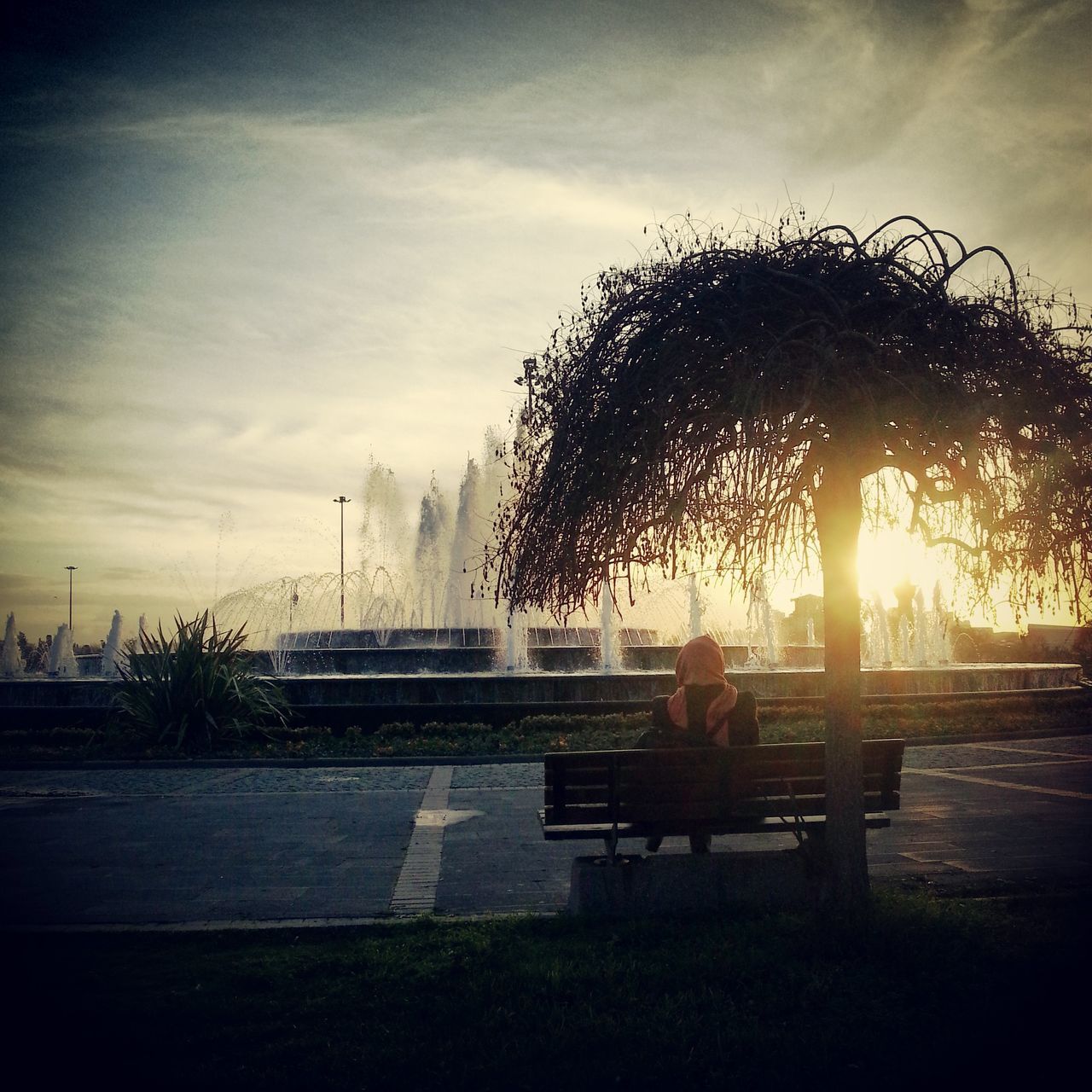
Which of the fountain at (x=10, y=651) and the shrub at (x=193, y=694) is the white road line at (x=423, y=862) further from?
the fountain at (x=10, y=651)

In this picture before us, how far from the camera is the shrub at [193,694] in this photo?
1384cm

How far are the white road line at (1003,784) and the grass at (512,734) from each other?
2150 mm

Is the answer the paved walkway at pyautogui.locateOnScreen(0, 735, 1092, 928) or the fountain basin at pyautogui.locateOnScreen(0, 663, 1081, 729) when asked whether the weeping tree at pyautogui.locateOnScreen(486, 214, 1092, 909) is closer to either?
the paved walkway at pyautogui.locateOnScreen(0, 735, 1092, 928)

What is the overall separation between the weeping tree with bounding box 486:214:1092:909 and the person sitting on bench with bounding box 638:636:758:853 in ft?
2.87

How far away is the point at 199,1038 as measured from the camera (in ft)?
12.4

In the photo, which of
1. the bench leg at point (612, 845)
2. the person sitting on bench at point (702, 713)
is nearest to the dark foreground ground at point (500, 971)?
the bench leg at point (612, 845)

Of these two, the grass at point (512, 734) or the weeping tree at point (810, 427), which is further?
the grass at point (512, 734)

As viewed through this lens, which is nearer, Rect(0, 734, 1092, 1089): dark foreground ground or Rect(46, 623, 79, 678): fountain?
Rect(0, 734, 1092, 1089): dark foreground ground

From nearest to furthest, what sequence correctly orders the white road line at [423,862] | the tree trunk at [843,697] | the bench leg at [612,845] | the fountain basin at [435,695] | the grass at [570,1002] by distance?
the grass at [570,1002] < the tree trunk at [843,697] < the bench leg at [612,845] < the white road line at [423,862] < the fountain basin at [435,695]

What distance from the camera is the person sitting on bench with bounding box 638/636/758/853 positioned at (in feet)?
19.6

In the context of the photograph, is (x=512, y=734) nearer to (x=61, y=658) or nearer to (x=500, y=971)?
(x=500, y=971)

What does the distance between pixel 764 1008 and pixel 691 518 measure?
2.38 m

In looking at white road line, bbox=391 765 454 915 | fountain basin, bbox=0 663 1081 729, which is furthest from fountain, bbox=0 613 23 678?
white road line, bbox=391 765 454 915

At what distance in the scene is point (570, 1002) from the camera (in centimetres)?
411
